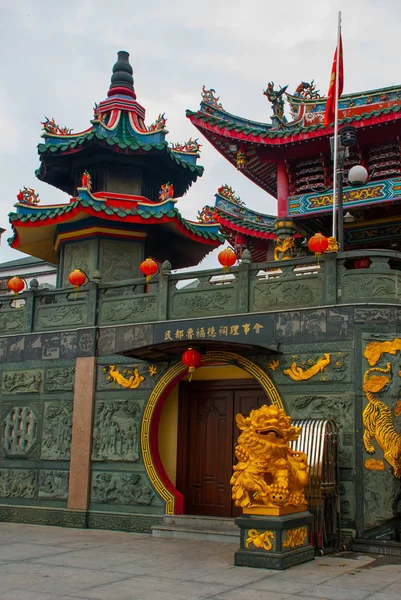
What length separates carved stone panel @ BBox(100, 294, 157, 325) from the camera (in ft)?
41.3

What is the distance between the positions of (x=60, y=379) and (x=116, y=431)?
1.62 meters

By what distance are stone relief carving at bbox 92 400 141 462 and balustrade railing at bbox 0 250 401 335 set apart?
5.05ft

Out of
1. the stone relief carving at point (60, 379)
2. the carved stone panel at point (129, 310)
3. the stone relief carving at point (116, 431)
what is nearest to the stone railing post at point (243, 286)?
the carved stone panel at point (129, 310)

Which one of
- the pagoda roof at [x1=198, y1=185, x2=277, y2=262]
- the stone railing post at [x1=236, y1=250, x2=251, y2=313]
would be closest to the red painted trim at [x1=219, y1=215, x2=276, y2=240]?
the pagoda roof at [x1=198, y1=185, x2=277, y2=262]

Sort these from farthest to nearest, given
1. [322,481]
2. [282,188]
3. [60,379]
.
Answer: [282,188] < [60,379] < [322,481]

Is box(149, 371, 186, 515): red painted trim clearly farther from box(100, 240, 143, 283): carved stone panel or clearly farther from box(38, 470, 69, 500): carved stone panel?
box(100, 240, 143, 283): carved stone panel

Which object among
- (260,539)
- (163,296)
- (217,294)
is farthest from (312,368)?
(260,539)

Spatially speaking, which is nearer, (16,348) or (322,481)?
(322,481)

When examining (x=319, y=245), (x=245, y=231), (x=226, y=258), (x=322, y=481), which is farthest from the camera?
(x=245, y=231)

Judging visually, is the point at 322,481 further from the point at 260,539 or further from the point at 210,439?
the point at 210,439

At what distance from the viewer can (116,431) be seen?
40.8 feet

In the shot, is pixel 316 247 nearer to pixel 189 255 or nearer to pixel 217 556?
pixel 217 556

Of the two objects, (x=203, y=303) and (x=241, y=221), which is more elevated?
(x=241, y=221)

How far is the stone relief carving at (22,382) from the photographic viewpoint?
13.5 meters
